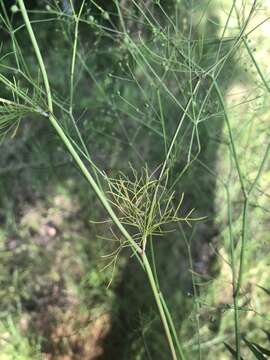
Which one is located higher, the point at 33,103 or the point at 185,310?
the point at 33,103

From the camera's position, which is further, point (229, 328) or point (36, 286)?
point (36, 286)

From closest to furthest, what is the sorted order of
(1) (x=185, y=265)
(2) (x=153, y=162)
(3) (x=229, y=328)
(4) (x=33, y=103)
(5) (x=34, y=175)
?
1. (4) (x=33, y=103)
2. (3) (x=229, y=328)
3. (1) (x=185, y=265)
4. (2) (x=153, y=162)
5. (5) (x=34, y=175)

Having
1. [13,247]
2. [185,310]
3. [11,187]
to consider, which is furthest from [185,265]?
[11,187]

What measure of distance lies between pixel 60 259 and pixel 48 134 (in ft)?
2.46

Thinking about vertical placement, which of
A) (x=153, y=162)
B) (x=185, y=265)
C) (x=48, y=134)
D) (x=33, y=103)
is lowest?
(x=185, y=265)

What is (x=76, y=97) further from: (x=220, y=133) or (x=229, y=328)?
(x=229, y=328)

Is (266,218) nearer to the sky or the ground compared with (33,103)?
nearer to the ground

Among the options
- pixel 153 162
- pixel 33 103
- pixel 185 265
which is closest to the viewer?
pixel 33 103

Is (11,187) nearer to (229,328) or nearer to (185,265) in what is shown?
(185,265)

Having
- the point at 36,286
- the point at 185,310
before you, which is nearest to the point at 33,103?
the point at 185,310

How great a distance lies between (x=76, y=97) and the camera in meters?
3.18

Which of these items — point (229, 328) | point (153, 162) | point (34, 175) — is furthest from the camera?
point (34, 175)

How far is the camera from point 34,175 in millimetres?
3033

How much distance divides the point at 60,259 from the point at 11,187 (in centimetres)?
53
